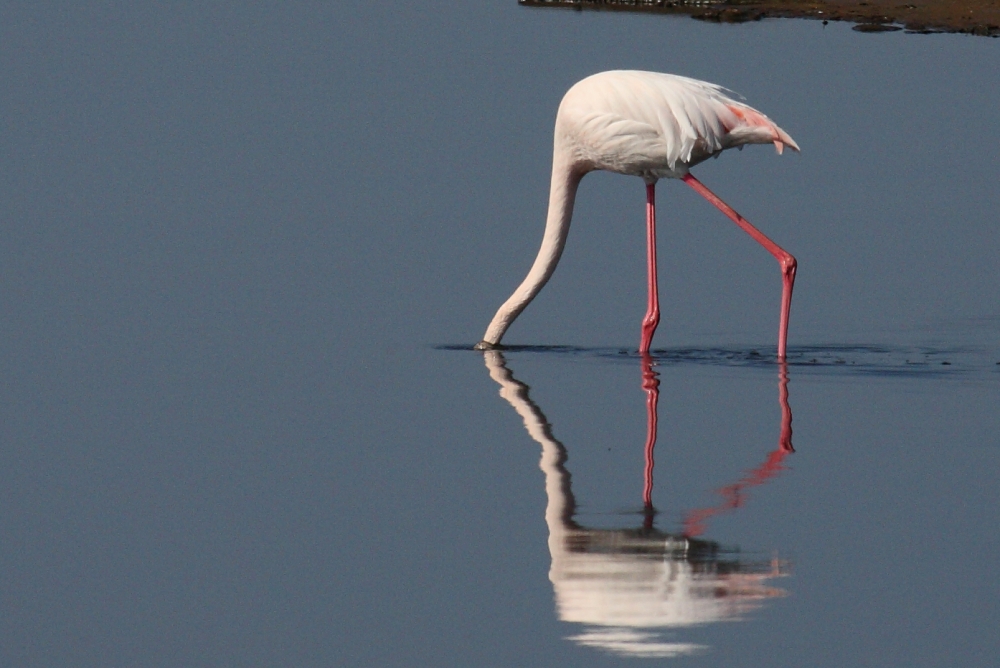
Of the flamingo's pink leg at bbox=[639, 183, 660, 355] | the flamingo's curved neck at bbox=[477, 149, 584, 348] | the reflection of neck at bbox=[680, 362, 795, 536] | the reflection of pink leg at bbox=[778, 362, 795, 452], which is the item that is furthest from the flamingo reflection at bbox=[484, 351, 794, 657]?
the flamingo's curved neck at bbox=[477, 149, 584, 348]

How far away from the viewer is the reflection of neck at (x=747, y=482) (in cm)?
593

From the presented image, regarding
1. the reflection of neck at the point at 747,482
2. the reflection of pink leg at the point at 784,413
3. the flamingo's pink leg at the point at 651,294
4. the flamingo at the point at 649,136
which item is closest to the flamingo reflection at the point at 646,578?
the reflection of neck at the point at 747,482

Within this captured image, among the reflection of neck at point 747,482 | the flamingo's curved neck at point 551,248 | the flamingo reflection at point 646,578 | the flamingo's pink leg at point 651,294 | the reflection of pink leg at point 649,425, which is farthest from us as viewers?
the flamingo's curved neck at point 551,248

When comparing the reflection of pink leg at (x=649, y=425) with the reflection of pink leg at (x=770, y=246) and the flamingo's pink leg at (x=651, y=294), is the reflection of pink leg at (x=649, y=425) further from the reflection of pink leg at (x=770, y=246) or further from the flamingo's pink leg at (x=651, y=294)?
the reflection of pink leg at (x=770, y=246)

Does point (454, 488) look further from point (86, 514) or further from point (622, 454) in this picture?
point (86, 514)

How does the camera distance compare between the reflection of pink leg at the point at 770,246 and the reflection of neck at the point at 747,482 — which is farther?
the reflection of pink leg at the point at 770,246

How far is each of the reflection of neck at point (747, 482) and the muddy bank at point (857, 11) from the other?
47.6 feet

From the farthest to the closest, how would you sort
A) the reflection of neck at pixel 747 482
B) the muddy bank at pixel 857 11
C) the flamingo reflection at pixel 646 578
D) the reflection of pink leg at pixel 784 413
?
the muddy bank at pixel 857 11 → the reflection of pink leg at pixel 784 413 → the reflection of neck at pixel 747 482 → the flamingo reflection at pixel 646 578

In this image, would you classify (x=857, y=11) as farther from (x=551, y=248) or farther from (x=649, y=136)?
(x=649, y=136)

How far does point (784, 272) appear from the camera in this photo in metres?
9.88

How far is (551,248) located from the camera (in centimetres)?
1018

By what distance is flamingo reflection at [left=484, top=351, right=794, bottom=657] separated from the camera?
16.2 feet

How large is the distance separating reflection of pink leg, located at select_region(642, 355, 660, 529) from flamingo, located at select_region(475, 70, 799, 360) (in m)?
0.66

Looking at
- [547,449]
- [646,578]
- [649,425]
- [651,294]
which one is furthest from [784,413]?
[646,578]
